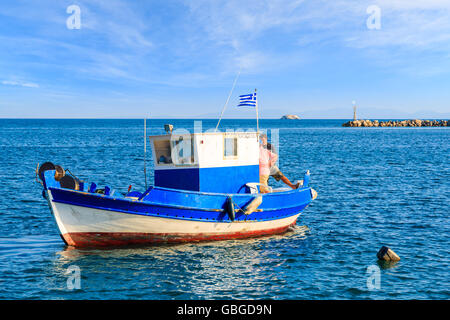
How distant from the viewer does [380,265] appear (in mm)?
12188

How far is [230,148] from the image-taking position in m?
14.5

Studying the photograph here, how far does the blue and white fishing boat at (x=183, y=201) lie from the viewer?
40.7 ft

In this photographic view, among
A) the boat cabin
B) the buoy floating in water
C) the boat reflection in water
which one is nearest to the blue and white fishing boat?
the boat cabin

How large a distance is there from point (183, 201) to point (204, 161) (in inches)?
71.8

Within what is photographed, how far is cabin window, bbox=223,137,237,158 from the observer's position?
1435 cm

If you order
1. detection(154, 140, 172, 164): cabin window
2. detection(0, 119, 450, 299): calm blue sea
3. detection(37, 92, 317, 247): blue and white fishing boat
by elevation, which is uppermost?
detection(154, 140, 172, 164): cabin window

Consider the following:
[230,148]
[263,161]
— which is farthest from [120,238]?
[263,161]

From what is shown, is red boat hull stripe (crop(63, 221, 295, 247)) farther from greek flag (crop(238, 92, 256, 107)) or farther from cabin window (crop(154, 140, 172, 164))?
greek flag (crop(238, 92, 256, 107))

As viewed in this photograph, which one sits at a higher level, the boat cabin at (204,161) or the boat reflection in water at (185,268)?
the boat cabin at (204,161)

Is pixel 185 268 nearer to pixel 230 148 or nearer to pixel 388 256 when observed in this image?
pixel 230 148

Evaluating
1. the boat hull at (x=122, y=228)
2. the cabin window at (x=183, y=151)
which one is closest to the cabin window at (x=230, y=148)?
the cabin window at (x=183, y=151)

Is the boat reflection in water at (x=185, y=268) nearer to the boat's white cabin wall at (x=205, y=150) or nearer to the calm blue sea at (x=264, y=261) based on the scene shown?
the calm blue sea at (x=264, y=261)
